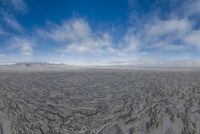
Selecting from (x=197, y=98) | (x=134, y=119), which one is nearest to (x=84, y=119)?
(x=134, y=119)

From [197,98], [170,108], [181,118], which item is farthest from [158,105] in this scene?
[197,98]

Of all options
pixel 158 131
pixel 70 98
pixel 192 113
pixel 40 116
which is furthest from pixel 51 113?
pixel 192 113

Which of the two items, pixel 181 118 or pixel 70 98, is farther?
pixel 70 98

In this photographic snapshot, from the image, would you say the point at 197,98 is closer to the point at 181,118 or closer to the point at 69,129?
the point at 181,118

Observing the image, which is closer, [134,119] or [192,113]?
[134,119]

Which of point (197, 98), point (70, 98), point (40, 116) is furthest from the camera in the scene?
point (70, 98)

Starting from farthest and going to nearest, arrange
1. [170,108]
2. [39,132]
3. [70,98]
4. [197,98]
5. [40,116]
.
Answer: [70,98]
[197,98]
[170,108]
[40,116]
[39,132]

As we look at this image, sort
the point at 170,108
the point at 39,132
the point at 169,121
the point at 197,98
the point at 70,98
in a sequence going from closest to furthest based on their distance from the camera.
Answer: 1. the point at 39,132
2. the point at 169,121
3. the point at 170,108
4. the point at 197,98
5. the point at 70,98

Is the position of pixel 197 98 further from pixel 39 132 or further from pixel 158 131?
pixel 39 132

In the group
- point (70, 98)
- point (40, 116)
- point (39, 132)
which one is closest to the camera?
point (39, 132)
